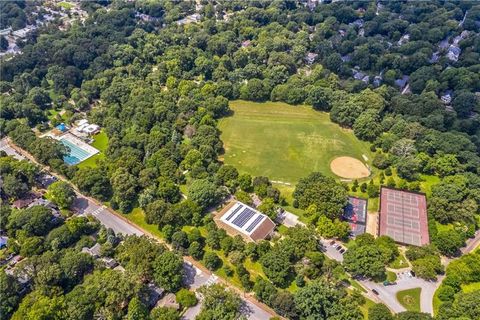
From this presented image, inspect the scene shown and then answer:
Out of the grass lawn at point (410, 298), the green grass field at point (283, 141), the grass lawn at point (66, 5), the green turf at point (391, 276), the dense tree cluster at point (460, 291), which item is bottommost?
the grass lawn at point (410, 298)

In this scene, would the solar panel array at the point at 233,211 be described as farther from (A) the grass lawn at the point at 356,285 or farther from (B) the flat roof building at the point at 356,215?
(A) the grass lawn at the point at 356,285

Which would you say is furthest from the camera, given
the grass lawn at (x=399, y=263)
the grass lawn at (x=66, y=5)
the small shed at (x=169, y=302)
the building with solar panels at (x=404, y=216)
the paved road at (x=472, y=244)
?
the grass lawn at (x=66, y=5)

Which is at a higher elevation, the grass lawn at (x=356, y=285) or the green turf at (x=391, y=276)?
the grass lawn at (x=356, y=285)

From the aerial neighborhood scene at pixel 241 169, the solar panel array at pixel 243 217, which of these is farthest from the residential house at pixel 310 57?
the solar panel array at pixel 243 217

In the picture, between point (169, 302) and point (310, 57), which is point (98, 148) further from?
point (310, 57)

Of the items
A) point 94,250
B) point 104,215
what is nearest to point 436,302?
point 94,250

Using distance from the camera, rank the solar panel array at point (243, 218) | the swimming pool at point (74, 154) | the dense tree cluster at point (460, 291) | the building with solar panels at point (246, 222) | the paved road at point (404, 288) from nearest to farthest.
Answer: the dense tree cluster at point (460, 291) < the paved road at point (404, 288) < the building with solar panels at point (246, 222) < the solar panel array at point (243, 218) < the swimming pool at point (74, 154)

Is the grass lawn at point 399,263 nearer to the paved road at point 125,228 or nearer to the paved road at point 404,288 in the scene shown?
the paved road at point 404,288

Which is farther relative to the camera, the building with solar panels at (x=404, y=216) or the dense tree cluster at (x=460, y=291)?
the building with solar panels at (x=404, y=216)
